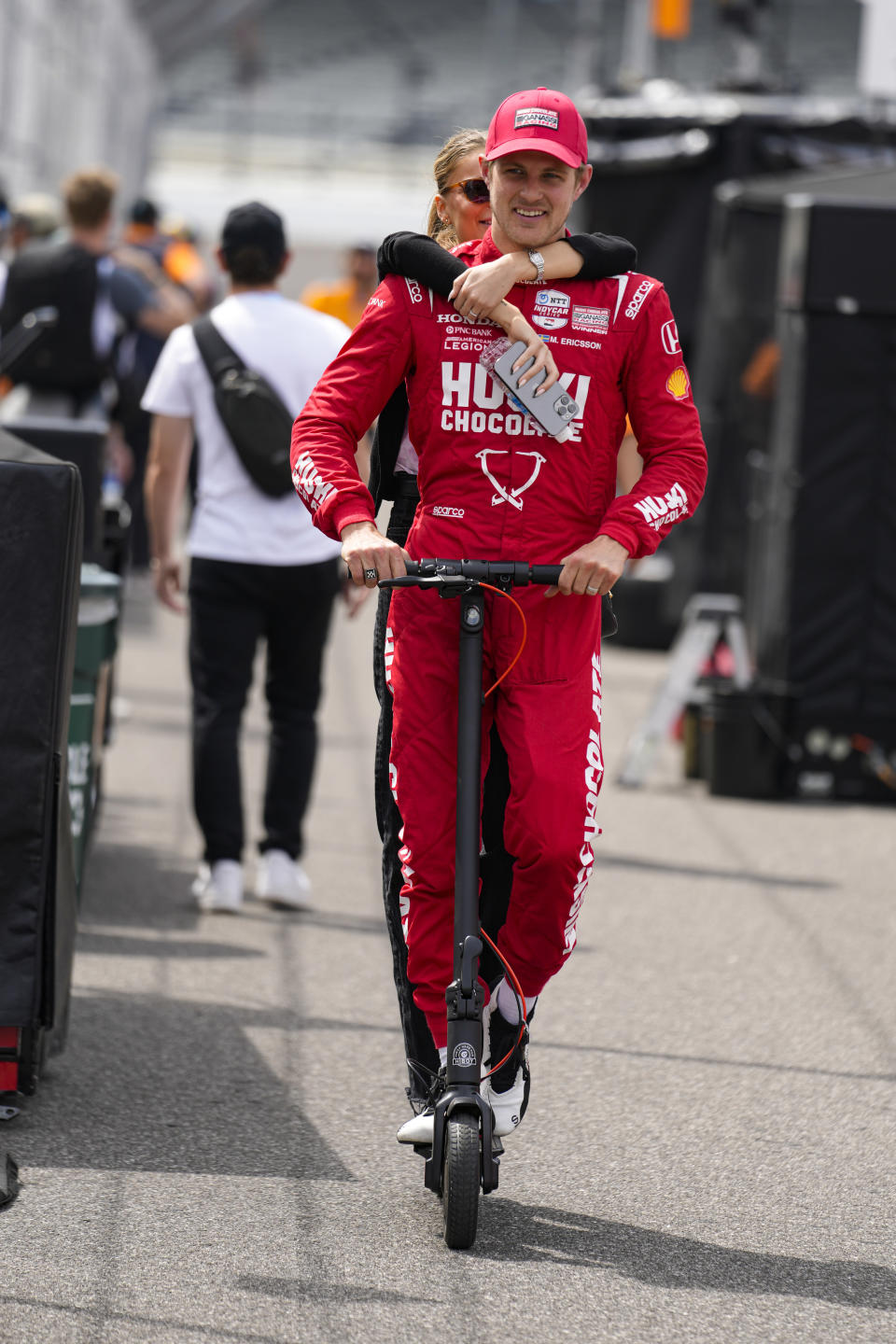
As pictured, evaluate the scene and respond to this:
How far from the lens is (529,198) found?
12.3 ft

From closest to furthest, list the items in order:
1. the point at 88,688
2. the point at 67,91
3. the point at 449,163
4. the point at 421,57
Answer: the point at 449,163
the point at 88,688
the point at 67,91
the point at 421,57

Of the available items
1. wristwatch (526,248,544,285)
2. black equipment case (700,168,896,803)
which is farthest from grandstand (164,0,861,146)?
wristwatch (526,248,544,285)

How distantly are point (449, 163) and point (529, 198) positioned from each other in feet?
1.84

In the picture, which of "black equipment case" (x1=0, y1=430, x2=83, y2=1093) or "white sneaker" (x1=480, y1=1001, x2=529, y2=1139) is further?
Result: "black equipment case" (x1=0, y1=430, x2=83, y2=1093)

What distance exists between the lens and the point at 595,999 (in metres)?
5.57

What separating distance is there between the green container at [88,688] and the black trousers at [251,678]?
0.34 m

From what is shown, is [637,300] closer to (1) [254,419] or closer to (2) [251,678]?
(1) [254,419]

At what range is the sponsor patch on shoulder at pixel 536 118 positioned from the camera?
12.2 ft

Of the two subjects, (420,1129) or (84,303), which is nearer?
(420,1129)

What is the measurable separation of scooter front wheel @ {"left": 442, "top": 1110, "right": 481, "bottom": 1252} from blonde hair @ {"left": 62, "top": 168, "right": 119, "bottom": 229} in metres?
6.46

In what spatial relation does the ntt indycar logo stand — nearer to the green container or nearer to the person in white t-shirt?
the green container

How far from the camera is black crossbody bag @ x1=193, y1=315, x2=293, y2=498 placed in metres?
6.05

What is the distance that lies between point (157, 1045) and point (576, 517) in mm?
1774

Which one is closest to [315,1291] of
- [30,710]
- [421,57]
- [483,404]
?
[30,710]
